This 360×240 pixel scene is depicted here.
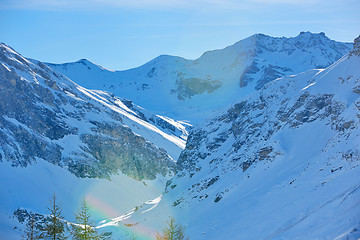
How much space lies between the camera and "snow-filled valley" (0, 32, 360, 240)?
30.8 m

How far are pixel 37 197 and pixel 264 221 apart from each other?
59.9 metres

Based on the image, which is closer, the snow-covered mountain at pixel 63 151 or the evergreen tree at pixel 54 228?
the evergreen tree at pixel 54 228

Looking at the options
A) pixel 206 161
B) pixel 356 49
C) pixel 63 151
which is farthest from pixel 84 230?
pixel 63 151

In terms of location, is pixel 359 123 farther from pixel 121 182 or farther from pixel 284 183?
pixel 121 182

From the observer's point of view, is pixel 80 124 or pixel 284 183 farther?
pixel 80 124

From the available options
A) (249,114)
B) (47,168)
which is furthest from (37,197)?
(249,114)

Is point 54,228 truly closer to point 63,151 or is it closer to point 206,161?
point 206,161

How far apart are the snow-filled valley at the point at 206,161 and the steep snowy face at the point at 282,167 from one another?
0.16 metres

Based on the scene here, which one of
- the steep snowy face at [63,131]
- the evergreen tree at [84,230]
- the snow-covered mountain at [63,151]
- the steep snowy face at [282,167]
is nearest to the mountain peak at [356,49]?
the steep snowy face at [282,167]

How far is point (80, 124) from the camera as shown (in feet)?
366

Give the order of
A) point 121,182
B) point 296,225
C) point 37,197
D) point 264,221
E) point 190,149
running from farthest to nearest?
point 121,182
point 37,197
point 190,149
point 264,221
point 296,225

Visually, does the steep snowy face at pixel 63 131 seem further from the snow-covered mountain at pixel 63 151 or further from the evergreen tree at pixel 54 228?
the evergreen tree at pixel 54 228

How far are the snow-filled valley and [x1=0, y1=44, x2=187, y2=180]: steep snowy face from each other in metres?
0.34

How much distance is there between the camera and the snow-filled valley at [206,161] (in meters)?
30.8
